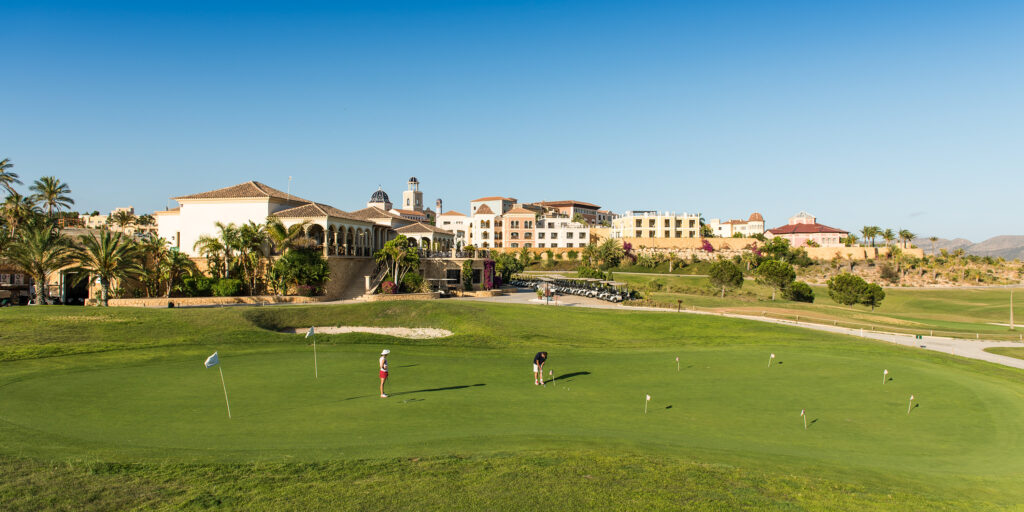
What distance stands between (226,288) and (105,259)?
991 cm

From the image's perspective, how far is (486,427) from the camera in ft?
49.4

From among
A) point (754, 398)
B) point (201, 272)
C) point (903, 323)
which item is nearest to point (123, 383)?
point (754, 398)

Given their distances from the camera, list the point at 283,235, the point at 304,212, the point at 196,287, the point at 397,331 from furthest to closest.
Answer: the point at 304,212 < the point at 283,235 < the point at 196,287 < the point at 397,331

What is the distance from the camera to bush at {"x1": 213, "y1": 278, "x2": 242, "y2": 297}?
51.5 meters

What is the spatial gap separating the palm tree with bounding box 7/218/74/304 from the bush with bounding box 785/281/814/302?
259 feet

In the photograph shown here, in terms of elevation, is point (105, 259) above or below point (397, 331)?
above

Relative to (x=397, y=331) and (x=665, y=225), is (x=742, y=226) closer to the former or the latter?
(x=665, y=225)

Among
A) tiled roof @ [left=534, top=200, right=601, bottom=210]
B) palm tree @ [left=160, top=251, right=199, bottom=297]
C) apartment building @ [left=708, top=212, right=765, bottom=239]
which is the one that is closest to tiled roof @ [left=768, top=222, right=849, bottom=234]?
apartment building @ [left=708, top=212, right=765, bottom=239]

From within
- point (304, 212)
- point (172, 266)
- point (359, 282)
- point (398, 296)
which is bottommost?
point (398, 296)

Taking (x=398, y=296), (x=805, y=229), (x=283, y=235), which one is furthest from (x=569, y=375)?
(x=805, y=229)

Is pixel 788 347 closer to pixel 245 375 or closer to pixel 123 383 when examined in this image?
pixel 245 375

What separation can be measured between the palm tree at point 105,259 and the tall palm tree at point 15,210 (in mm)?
24438

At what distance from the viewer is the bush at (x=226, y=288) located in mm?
51531

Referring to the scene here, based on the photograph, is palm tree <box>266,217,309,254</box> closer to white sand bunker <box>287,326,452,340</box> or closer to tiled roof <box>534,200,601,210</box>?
white sand bunker <box>287,326,452,340</box>
